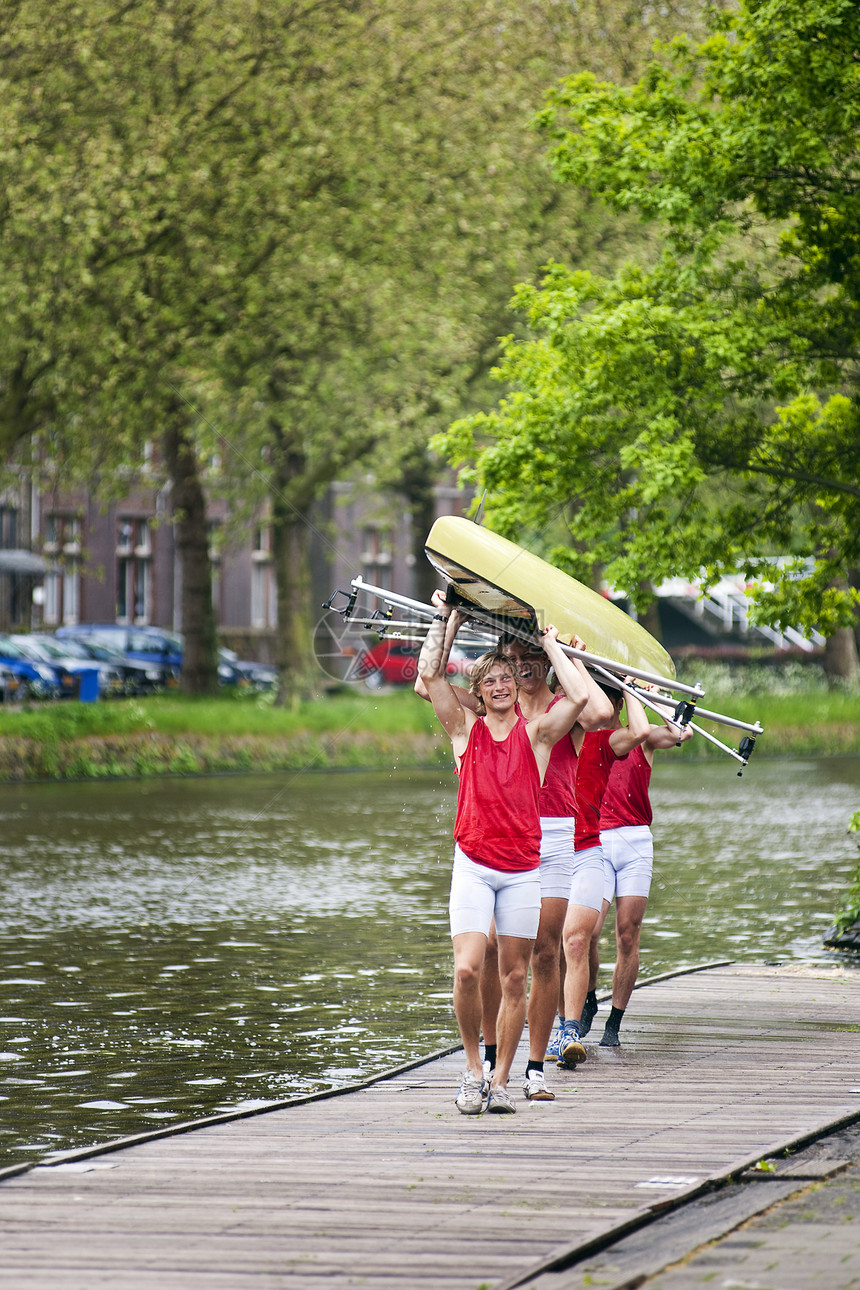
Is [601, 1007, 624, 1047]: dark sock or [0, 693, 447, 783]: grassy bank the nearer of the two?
[601, 1007, 624, 1047]: dark sock

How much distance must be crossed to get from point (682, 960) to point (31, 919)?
18.6ft

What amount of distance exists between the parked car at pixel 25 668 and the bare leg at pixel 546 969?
3176 cm

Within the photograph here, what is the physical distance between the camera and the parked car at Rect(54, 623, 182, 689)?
50.2 metres

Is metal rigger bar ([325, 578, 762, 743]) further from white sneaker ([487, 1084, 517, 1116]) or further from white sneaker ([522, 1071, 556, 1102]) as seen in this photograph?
white sneaker ([487, 1084, 517, 1116])

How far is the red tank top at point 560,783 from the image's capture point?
8.38 metres

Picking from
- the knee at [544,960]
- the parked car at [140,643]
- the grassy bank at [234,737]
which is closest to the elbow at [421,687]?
the knee at [544,960]

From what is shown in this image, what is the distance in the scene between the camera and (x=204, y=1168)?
6793mm

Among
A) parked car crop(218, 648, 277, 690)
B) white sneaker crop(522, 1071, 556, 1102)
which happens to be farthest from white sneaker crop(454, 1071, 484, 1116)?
parked car crop(218, 648, 277, 690)

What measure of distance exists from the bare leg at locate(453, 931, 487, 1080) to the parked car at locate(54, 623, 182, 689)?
41827 millimetres

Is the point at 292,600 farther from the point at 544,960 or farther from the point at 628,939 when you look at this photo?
the point at 544,960

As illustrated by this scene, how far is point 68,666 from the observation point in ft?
145

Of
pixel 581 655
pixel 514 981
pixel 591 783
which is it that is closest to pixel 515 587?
pixel 581 655

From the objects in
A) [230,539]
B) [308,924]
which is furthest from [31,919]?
[230,539]

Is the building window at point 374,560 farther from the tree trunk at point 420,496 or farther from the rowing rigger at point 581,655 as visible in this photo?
the rowing rigger at point 581,655
